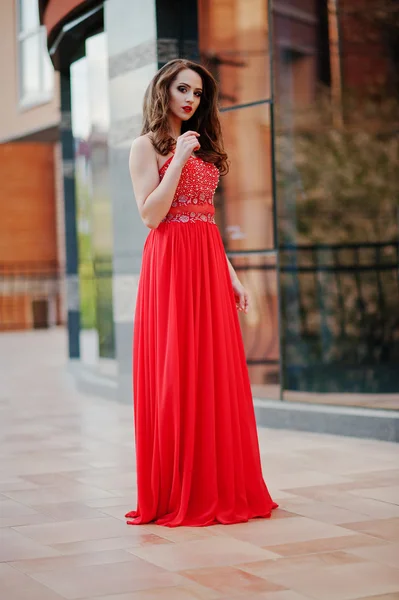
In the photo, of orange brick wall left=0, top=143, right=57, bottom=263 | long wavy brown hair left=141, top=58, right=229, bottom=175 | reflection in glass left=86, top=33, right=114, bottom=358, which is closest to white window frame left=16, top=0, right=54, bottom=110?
orange brick wall left=0, top=143, right=57, bottom=263

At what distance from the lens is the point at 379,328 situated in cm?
784

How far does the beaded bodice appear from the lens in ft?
12.4

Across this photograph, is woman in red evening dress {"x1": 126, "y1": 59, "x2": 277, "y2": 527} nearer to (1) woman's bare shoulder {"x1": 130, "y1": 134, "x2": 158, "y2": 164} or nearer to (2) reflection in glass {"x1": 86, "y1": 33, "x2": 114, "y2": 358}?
(1) woman's bare shoulder {"x1": 130, "y1": 134, "x2": 158, "y2": 164}

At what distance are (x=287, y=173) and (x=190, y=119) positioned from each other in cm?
294

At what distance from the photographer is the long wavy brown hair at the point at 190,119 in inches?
147

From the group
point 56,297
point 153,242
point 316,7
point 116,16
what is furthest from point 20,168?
point 153,242

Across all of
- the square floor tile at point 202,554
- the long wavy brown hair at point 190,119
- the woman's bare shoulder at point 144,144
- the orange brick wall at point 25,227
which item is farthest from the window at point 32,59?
the square floor tile at point 202,554

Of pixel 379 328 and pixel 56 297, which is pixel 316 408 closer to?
pixel 379 328

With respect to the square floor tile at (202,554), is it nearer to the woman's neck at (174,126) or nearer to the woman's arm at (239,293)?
the woman's arm at (239,293)

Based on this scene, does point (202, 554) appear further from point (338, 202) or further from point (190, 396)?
point (338, 202)

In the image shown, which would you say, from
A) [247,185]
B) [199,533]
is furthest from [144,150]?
[247,185]

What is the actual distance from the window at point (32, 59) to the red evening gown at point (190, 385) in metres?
14.2

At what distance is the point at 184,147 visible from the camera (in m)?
3.61

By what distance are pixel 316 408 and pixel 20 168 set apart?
630 inches
